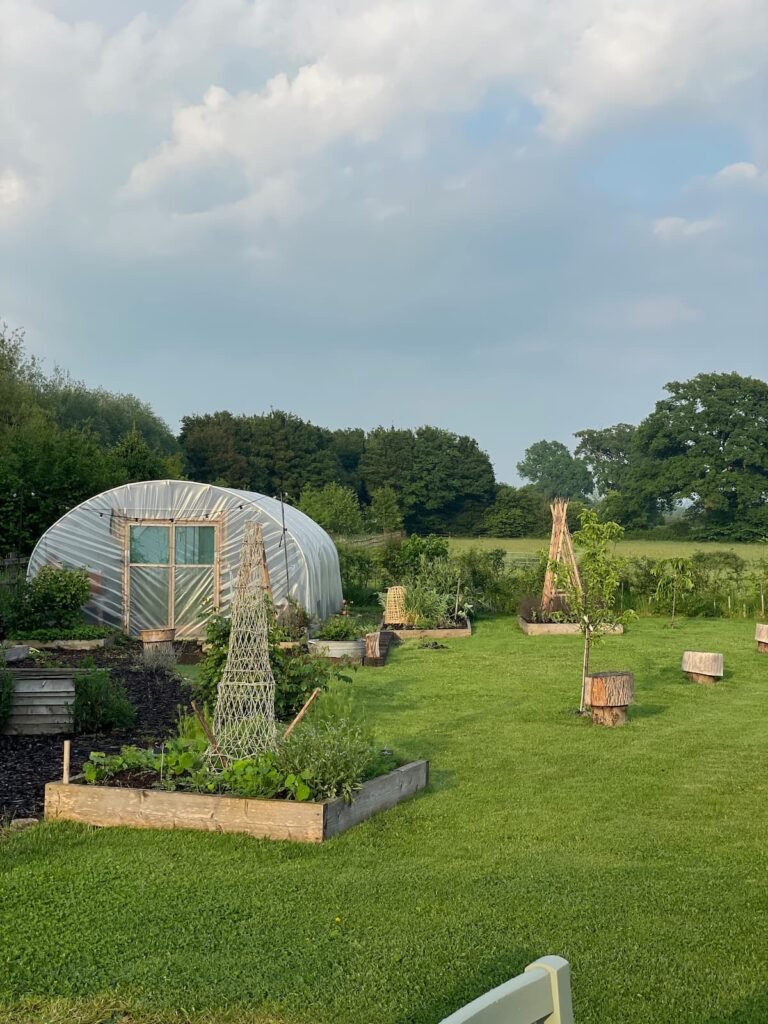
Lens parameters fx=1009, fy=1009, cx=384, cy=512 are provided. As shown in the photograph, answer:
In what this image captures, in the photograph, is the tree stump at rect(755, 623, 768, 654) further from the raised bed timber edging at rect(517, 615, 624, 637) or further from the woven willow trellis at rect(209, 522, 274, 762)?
the woven willow trellis at rect(209, 522, 274, 762)

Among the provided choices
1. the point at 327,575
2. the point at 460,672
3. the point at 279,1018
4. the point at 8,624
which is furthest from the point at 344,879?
the point at 327,575

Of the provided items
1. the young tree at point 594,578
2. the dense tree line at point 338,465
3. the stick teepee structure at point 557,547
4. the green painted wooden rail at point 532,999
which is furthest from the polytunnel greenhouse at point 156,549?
the dense tree line at point 338,465

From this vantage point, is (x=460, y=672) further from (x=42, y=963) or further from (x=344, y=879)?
(x=42, y=963)

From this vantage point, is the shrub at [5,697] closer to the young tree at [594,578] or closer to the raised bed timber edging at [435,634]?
the young tree at [594,578]

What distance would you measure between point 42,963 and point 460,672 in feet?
32.0

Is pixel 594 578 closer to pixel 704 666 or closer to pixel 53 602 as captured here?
pixel 704 666

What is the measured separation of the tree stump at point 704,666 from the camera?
→ 12.4m

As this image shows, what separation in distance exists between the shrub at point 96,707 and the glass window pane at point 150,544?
31.3 ft

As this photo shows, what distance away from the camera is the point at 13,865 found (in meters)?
5.33

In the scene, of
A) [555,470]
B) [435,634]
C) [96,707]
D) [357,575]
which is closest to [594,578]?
[96,707]

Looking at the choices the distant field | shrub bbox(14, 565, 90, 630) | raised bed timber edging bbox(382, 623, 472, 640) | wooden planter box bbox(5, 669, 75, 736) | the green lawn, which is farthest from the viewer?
the distant field

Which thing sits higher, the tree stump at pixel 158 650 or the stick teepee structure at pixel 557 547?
the stick teepee structure at pixel 557 547

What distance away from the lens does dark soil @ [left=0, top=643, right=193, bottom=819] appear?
6.80 meters

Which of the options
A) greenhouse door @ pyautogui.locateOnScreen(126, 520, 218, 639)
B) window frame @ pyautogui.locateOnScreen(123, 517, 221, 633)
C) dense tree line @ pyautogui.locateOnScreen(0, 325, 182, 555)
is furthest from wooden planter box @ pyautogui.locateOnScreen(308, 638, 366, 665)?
dense tree line @ pyautogui.locateOnScreen(0, 325, 182, 555)
